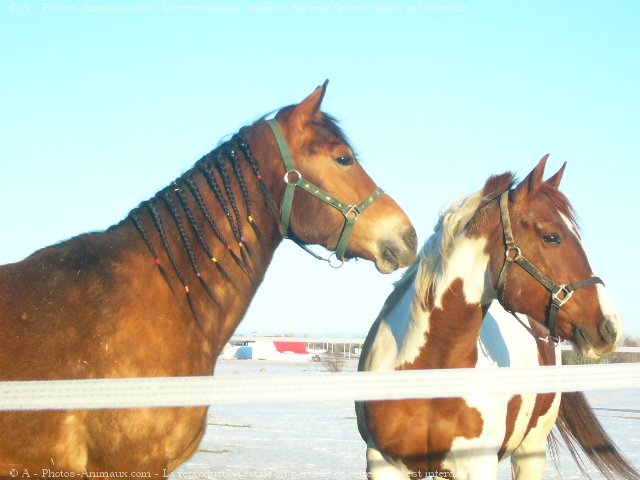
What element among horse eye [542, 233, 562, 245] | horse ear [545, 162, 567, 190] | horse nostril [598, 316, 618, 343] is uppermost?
horse ear [545, 162, 567, 190]

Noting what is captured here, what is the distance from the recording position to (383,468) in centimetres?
416

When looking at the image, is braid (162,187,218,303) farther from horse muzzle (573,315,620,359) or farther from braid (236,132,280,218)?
horse muzzle (573,315,620,359)

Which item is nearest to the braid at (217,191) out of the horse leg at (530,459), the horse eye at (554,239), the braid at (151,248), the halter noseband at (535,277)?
the braid at (151,248)

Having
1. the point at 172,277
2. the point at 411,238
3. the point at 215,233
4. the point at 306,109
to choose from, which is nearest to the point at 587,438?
the point at 411,238

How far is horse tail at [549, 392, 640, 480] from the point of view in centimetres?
576

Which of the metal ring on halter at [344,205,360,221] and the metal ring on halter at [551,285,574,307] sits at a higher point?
the metal ring on halter at [344,205,360,221]

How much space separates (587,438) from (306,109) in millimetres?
4432

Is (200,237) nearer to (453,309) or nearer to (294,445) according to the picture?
(453,309)

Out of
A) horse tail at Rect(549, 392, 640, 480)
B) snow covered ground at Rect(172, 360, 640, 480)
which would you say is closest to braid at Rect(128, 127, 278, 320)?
snow covered ground at Rect(172, 360, 640, 480)

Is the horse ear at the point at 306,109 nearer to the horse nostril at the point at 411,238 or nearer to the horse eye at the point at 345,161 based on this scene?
the horse eye at the point at 345,161

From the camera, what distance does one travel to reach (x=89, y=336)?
2482 millimetres

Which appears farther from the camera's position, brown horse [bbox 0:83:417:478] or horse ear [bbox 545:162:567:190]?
horse ear [bbox 545:162:567:190]

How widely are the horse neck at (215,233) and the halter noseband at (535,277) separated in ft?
5.47

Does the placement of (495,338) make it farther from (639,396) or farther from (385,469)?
(639,396)
